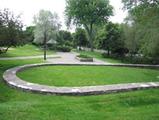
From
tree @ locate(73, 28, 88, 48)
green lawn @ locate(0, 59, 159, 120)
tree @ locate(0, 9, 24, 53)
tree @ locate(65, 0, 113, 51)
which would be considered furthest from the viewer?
tree @ locate(73, 28, 88, 48)

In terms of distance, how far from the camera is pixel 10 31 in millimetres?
21188

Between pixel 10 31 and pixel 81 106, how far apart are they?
13.5 metres

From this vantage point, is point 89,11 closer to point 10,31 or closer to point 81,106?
point 10,31

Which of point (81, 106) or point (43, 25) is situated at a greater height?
point (43, 25)

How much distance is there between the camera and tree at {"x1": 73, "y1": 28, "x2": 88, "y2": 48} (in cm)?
6203

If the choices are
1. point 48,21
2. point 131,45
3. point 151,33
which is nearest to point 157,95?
point 151,33

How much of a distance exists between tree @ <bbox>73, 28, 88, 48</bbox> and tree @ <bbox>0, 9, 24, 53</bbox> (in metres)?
39.6

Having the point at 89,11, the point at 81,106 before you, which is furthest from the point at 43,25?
the point at 81,106

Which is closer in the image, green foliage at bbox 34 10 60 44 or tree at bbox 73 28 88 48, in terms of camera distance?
green foliage at bbox 34 10 60 44

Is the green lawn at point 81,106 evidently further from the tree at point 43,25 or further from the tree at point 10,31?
the tree at point 43,25

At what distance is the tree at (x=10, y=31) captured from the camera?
20734mm

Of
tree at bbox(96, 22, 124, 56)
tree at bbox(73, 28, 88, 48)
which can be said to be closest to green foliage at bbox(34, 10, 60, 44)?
tree at bbox(73, 28, 88, 48)

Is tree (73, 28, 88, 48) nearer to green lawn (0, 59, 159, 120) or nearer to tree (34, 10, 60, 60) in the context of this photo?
tree (34, 10, 60, 60)

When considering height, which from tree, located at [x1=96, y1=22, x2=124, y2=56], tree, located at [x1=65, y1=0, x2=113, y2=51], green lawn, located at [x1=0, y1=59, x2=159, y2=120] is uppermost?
tree, located at [x1=65, y1=0, x2=113, y2=51]
